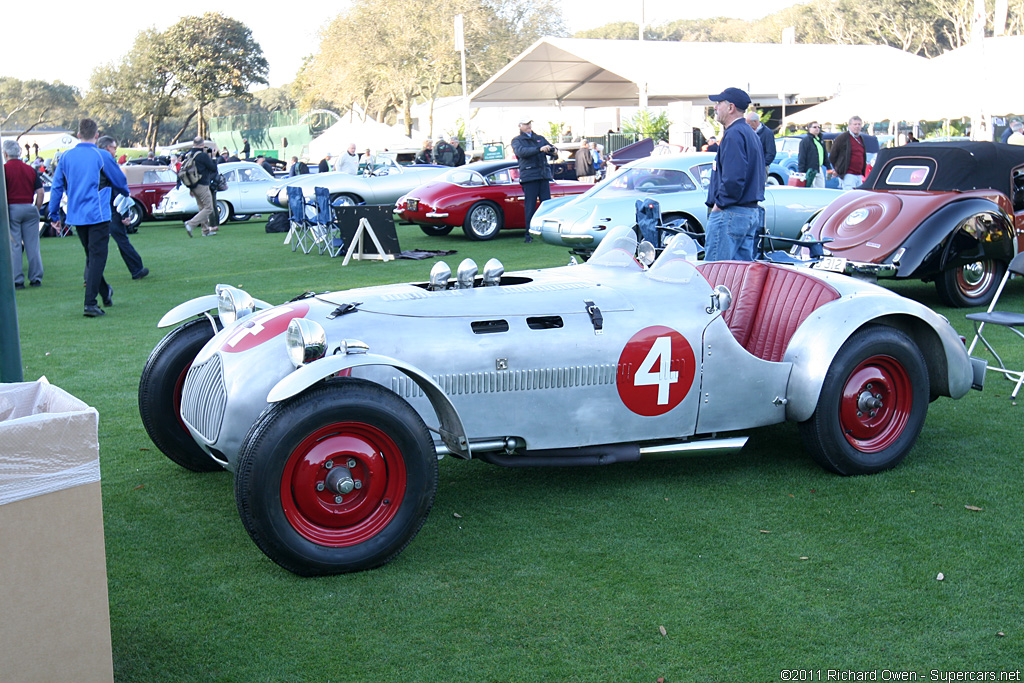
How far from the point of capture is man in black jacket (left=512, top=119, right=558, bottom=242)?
14.5 meters

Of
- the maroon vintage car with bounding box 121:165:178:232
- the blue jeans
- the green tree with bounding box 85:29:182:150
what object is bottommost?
the blue jeans

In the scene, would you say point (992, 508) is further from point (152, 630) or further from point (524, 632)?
point (152, 630)

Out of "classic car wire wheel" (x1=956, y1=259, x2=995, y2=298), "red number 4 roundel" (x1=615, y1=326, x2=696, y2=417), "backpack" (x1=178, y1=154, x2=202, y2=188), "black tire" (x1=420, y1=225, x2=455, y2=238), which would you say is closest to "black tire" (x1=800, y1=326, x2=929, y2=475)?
"red number 4 roundel" (x1=615, y1=326, x2=696, y2=417)

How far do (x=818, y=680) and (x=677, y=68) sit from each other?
31.2 m

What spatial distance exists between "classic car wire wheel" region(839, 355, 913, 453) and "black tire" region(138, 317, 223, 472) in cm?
320

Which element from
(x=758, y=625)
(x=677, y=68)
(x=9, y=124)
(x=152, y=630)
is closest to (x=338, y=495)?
(x=152, y=630)

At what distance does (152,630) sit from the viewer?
3121 mm

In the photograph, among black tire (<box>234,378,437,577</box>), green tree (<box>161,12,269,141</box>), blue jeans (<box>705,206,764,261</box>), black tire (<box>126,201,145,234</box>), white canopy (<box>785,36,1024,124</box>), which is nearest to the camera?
black tire (<box>234,378,437,577</box>)

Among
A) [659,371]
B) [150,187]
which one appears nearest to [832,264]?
[659,371]

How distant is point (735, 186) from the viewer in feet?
23.5

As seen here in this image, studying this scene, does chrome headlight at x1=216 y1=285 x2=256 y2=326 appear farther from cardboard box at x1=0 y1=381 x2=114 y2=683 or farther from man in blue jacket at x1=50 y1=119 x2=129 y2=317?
man in blue jacket at x1=50 y1=119 x2=129 y2=317

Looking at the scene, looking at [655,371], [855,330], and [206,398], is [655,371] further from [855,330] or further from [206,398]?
[206,398]

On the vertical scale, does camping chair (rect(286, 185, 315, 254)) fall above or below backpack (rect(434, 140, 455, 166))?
below

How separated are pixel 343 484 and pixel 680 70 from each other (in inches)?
1204
